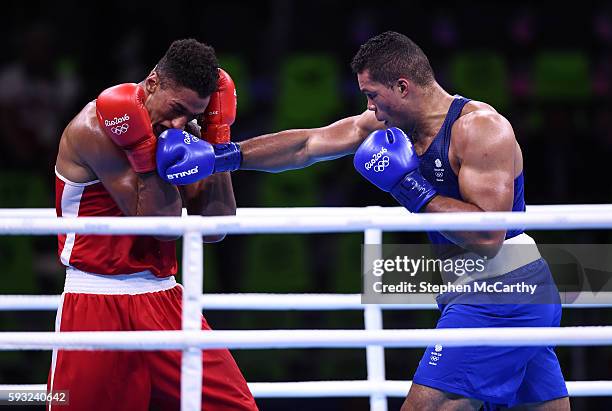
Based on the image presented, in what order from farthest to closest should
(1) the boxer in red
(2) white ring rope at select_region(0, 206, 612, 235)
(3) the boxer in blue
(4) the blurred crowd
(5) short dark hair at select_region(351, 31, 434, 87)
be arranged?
1. (4) the blurred crowd
2. (5) short dark hair at select_region(351, 31, 434, 87)
3. (3) the boxer in blue
4. (1) the boxer in red
5. (2) white ring rope at select_region(0, 206, 612, 235)

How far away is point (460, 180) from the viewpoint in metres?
2.58

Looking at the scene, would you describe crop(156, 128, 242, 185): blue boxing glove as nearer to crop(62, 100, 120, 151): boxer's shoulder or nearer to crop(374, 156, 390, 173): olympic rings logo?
crop(62, 100, 120, 151): boxer's shoulder

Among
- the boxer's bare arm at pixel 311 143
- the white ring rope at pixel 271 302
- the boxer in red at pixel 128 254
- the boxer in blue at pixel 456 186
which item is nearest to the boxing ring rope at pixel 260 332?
the boxer in red at pixel 128 254

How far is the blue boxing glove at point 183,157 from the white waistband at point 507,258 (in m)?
0.82

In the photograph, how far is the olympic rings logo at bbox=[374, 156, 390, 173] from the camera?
259 cm

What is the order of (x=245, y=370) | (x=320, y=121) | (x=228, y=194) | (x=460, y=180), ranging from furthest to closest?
(x=320, y=121) < (x=245, y=370) < (x=228, y=194) < (x=460, y=180)

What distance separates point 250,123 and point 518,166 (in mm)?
3491

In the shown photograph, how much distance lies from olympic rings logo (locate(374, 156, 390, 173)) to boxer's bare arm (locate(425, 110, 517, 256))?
0.57 ft

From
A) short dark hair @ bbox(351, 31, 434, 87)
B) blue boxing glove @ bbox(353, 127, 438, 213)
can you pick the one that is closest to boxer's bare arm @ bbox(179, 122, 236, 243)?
blue boxing glove @ bbox(353, 127, 438, 213)

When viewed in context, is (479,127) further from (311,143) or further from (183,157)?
(183,157)

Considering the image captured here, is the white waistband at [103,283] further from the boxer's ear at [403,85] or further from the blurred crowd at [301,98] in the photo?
the blurred crowd at [301,98]

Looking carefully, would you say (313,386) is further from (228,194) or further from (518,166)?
(518,166)

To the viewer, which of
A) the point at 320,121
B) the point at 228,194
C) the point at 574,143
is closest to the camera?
the point at 228,194

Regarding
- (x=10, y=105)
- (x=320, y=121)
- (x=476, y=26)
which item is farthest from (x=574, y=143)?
(x=10, y=105)
